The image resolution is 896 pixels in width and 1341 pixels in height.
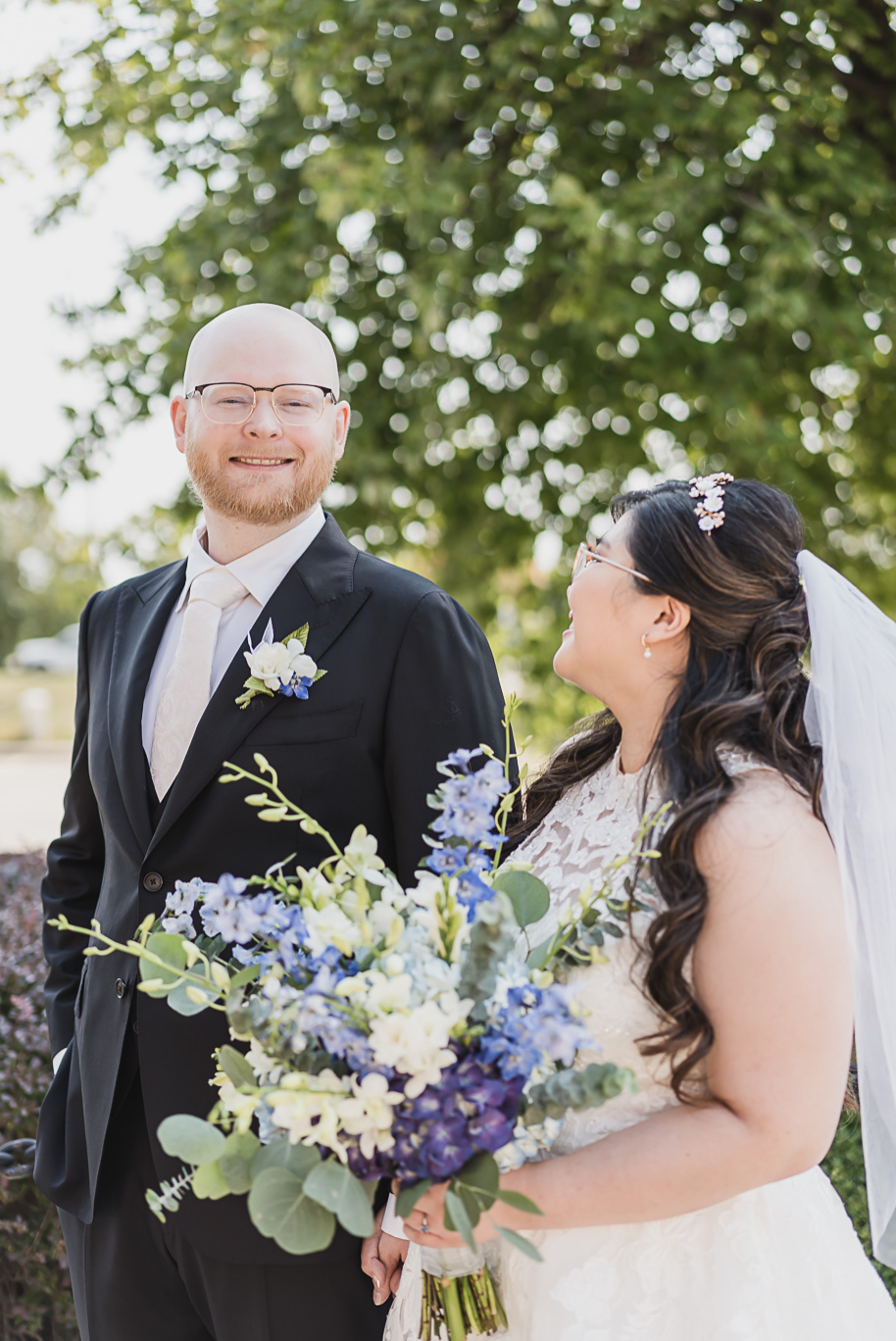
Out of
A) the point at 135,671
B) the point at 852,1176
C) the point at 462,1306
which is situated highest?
the point at 135,671

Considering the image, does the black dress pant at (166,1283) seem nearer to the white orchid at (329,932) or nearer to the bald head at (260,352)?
the white orchid at (329,932)

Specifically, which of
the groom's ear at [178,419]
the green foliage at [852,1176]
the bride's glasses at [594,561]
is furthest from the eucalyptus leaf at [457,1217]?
the green foliage at [852,1176]

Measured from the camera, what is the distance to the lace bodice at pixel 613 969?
174cm

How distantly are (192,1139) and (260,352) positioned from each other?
1596 mm

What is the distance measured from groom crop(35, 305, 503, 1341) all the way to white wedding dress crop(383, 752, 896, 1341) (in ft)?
1.29

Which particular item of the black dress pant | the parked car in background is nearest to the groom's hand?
the black dress pant

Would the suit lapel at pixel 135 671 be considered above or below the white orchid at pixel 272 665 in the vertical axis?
below

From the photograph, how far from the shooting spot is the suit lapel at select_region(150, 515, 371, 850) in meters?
2.25

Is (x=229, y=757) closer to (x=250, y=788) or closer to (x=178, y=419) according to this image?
(x=250, y=788)

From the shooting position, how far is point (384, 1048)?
136cm

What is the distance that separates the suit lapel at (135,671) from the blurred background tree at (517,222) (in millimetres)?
2120

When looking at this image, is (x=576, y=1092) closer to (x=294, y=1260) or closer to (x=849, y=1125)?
(x=294, y=1260)

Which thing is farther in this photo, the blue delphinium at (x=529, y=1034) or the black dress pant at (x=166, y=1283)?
the black dress pant at (x=166, y=1283)

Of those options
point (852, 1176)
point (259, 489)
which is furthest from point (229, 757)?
point (852, 1176)
